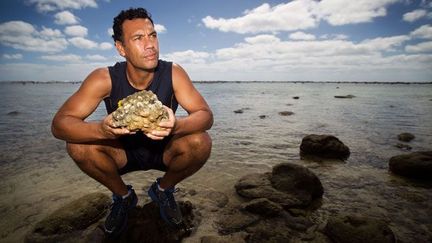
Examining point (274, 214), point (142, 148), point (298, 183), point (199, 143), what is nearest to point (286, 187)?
point (298, 183)

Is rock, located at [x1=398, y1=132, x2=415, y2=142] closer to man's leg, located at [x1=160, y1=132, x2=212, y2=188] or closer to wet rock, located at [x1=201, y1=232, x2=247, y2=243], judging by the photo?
wet rock, located at [x1=201, y1=232, x2=247, y2=243]

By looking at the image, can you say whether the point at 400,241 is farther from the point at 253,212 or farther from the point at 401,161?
the point at 401,161

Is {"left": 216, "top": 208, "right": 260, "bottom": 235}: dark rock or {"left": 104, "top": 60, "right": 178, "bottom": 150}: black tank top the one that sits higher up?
{"left": 104, "top": 60, "right": 178, "bottom": 150}: black tank top

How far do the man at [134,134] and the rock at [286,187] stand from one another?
4.97 feet

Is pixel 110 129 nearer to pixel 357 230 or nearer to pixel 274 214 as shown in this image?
pixel 274 214

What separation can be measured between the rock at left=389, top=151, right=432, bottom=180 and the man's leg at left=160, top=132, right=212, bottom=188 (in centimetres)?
461

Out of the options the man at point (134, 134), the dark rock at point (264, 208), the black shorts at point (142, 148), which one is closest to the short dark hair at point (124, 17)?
the man at point (134, 134)

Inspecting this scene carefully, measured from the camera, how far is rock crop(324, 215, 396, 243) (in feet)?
10.1

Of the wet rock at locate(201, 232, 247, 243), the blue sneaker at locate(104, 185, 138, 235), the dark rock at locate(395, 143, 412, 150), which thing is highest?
the blue sneaker at locate(104, 185, 138, 235)

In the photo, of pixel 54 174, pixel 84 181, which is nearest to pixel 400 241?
pixel 84 181

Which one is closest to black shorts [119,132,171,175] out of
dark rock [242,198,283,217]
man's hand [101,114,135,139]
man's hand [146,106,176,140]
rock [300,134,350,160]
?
man's hand [101,114,135,139]

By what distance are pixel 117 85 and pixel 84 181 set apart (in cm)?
290

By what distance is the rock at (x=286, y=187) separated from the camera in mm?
4219

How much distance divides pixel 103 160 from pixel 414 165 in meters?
5.90
